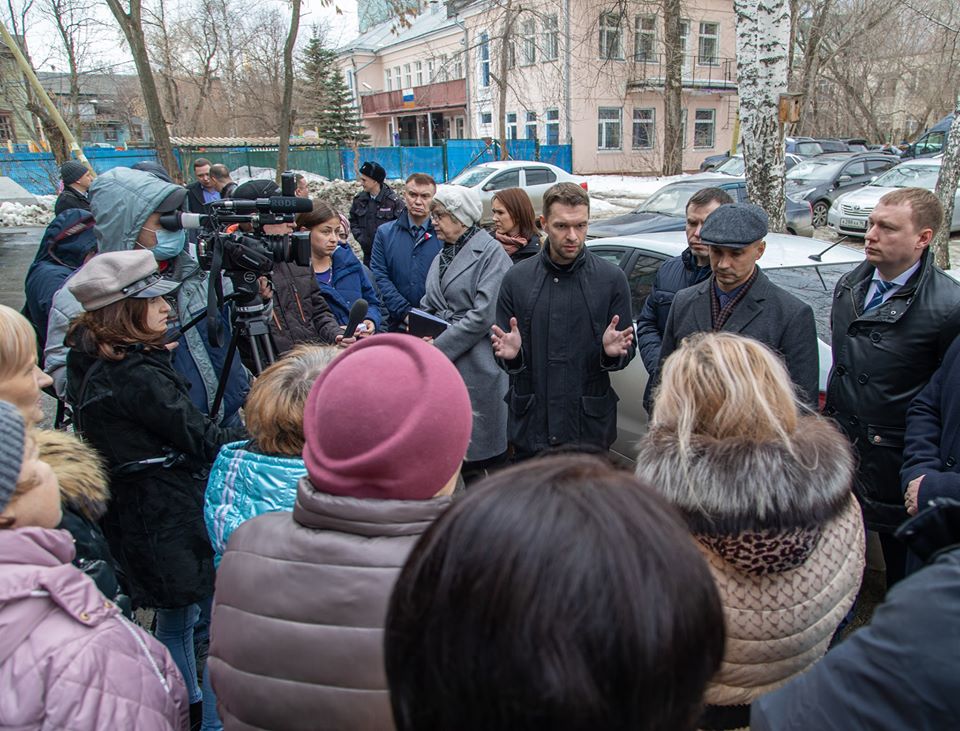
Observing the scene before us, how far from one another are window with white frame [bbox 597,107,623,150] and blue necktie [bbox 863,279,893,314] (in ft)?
99.2

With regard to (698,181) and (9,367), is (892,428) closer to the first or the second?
(9,367)

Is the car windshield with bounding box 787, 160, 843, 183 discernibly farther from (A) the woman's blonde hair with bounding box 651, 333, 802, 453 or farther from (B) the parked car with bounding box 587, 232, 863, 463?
(A) the woman's blonde hair with bounding box 651, 333, 802, 453

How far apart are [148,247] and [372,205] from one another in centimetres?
436

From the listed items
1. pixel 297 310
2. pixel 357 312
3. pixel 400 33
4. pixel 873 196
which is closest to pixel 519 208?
pixel 297 310

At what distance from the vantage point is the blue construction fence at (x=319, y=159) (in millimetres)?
22938

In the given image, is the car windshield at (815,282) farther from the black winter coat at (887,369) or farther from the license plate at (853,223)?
the license plate at (853,223)

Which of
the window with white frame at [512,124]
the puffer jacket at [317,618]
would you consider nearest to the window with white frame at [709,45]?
the window with white frame at [512,124]

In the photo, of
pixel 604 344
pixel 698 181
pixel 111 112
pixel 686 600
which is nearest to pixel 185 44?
pixel 111 112

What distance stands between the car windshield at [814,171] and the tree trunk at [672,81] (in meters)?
5.10

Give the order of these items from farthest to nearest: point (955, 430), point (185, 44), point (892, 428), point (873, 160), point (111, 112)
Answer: point (111, 112) < point (185, 44) < point (873, 160) < point (892, 428) < point (955, 430)

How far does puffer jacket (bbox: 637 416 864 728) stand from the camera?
4.58ft

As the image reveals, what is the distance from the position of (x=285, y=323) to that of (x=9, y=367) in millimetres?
1679

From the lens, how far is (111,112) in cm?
4709

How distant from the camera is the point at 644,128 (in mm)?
31734
